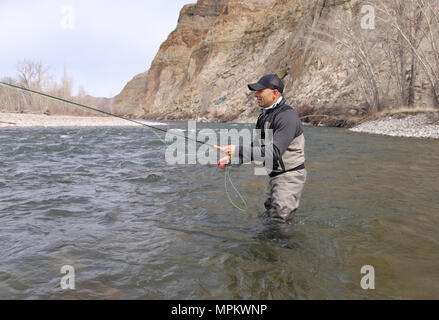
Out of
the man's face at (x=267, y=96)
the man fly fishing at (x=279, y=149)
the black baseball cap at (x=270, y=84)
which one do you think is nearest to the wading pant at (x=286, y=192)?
the man fly fishing at (x=279, y=149)

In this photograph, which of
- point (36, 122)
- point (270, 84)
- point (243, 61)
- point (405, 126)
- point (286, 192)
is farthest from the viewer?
point (243, 61)

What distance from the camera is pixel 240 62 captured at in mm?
62656

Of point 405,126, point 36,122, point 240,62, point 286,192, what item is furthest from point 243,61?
point 286,192

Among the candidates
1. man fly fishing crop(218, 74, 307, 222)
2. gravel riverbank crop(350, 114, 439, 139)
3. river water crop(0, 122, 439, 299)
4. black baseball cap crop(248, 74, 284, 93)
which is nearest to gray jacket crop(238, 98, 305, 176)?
man fly fishing crop(218, 74, 307, 222)

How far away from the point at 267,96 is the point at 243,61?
61.2 metres

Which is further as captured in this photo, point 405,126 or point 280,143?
point 405,126

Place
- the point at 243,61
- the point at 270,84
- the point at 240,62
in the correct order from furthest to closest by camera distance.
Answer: the point at 240,62, the point at 243,61, the point at 270,84

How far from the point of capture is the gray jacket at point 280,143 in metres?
3.61

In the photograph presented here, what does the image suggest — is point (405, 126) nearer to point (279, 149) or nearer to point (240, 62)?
point (279, 149)

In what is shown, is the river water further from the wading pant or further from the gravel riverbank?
the gravel riverbank

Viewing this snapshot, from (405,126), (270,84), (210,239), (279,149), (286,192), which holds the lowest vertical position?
(210,239)

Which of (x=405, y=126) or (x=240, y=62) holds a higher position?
(x=240, y=62)
